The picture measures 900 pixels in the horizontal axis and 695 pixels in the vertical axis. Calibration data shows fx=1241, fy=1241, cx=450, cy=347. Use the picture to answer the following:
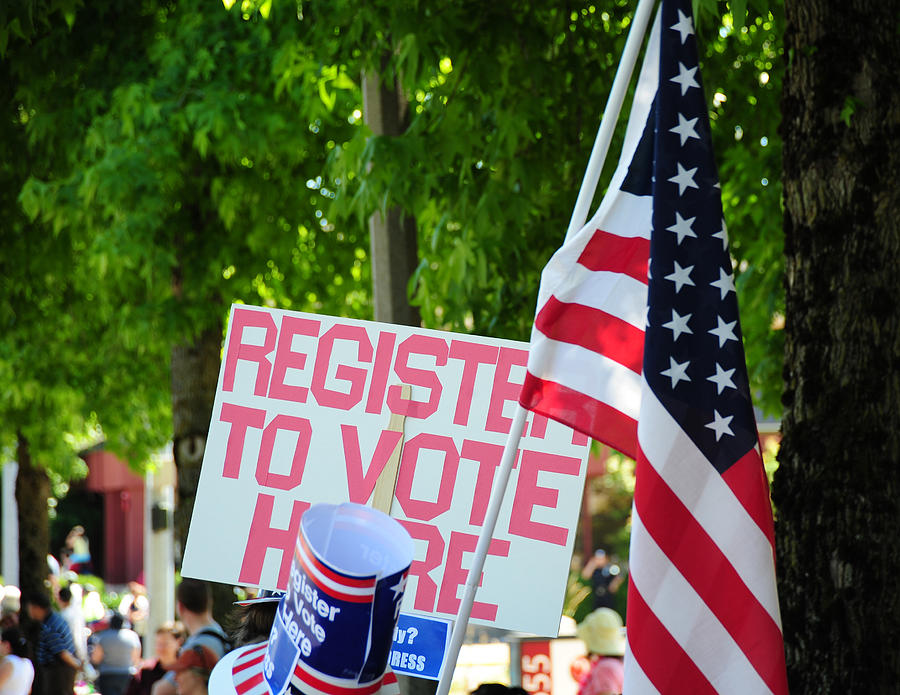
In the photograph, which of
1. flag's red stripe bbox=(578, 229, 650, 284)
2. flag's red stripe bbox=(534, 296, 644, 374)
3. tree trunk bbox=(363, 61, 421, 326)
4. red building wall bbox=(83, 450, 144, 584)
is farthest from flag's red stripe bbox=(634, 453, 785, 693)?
red building wall bbox=(83, 450, 144, 584)

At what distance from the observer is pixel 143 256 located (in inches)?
358

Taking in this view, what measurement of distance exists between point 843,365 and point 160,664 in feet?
18.3

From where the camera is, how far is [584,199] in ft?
9.98

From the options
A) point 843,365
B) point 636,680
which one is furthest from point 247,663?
point 843,365

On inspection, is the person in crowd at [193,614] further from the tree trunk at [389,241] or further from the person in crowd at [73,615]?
the person in crowd at [73,615]

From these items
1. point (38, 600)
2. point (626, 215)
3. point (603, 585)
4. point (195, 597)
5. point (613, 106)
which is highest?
point (603, 585)

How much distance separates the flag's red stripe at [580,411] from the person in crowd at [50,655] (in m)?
7.70

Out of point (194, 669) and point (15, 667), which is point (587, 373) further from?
point (15, 667)

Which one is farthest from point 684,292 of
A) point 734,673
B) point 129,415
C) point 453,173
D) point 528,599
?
point 129,415

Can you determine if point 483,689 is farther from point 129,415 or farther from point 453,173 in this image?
point 129,415

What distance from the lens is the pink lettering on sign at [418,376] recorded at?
3727mm

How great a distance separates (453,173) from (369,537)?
166 inches

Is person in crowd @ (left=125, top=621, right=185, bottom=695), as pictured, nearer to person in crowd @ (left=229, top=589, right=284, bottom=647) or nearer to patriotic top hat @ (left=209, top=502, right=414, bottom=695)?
person in crowd @ (left=229, top=589, right=284, bottom=647)

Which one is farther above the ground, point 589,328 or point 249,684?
point 589,328
